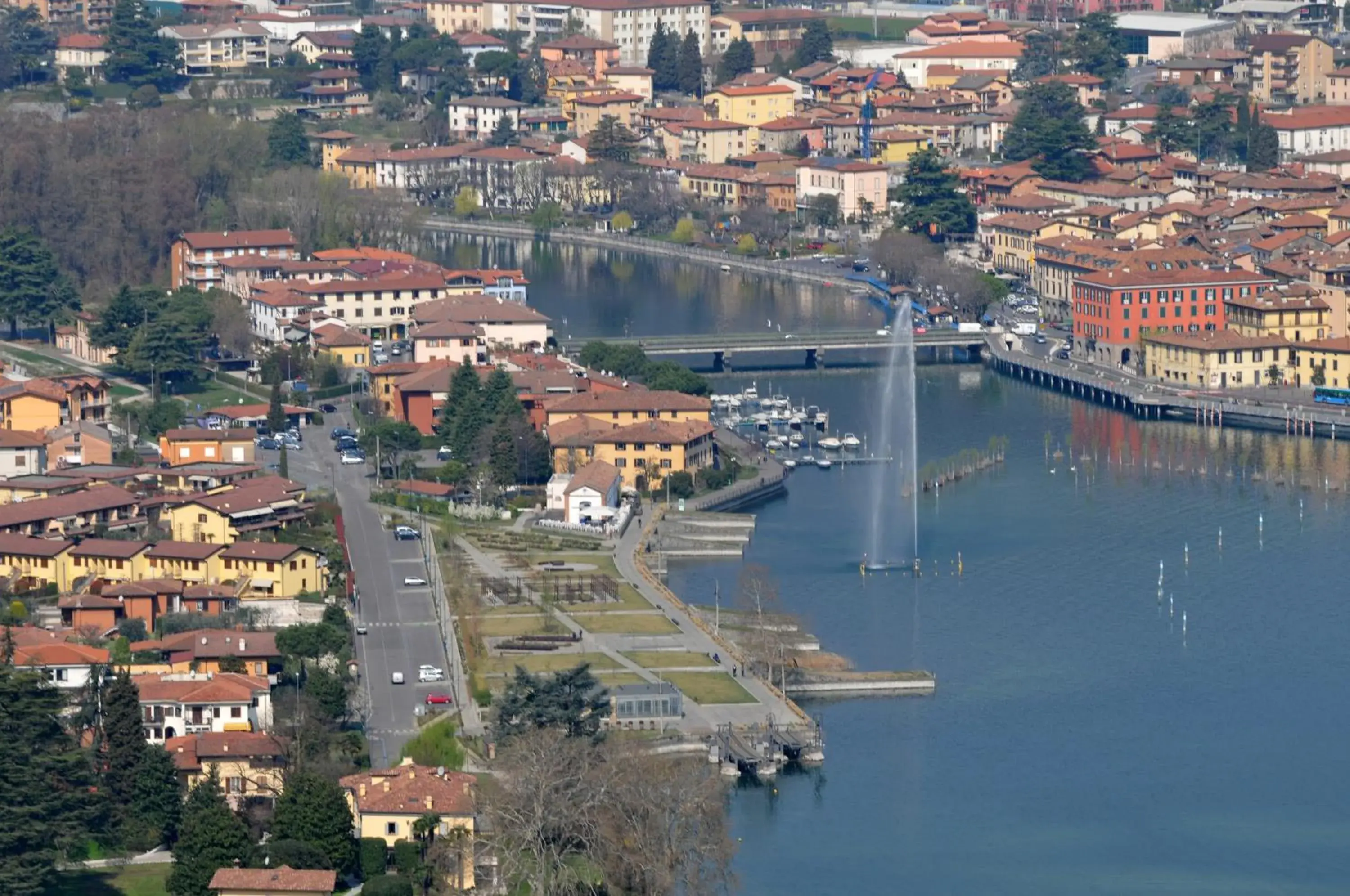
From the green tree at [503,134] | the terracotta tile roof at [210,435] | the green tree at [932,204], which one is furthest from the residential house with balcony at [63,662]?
the green tree at [503,134]

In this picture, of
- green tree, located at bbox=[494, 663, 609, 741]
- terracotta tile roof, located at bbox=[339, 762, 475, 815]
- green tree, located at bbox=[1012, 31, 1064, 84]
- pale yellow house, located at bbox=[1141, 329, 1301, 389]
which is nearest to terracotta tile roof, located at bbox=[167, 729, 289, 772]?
terracotta tile roof, located at bbox=[339, 762, 475, 815]

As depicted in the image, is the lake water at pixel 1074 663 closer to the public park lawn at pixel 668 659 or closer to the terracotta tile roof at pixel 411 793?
the public park lawn at pixel 668 659

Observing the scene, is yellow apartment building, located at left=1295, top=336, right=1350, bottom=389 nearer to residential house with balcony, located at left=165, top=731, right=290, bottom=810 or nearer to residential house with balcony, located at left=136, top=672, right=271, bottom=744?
residential house with balcony, located at left=136, top=672, right=271, bottom=744

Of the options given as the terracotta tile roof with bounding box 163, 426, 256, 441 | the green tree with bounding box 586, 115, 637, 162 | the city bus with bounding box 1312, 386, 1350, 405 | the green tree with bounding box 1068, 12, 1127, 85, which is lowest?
the city bus with bounding box 1312, 386, 1350, 405

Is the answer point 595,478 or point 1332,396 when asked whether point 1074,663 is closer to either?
point 595,478

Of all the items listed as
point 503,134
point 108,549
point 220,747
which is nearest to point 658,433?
point 108,549

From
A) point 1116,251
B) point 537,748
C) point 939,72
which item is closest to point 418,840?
point 537,748
